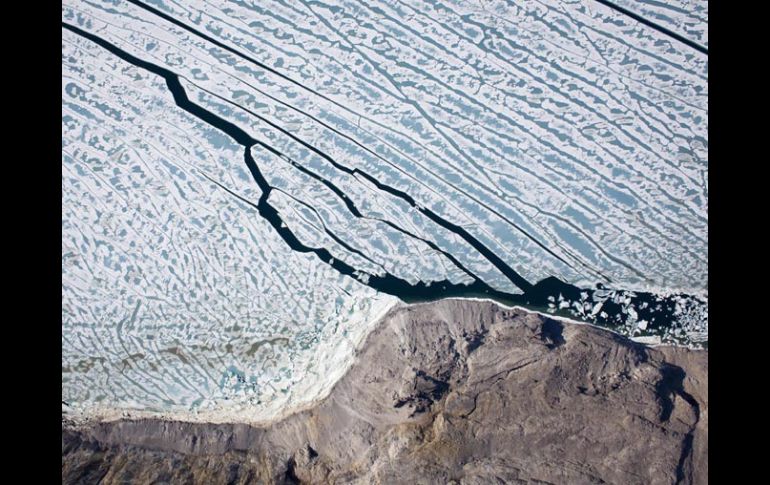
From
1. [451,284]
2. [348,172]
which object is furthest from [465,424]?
[348,172]

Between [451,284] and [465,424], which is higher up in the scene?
[451,284]

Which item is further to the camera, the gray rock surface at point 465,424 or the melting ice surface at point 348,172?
the melting ice surface at point 348,172

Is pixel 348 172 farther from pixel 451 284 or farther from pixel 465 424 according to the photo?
pixel 465 424

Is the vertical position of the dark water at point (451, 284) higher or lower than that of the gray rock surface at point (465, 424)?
higher
